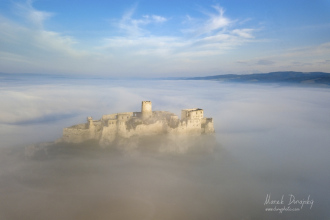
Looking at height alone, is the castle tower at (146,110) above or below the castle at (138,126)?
above

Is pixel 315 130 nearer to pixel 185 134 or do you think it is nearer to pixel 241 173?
pixel 241 173

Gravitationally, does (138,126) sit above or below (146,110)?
below

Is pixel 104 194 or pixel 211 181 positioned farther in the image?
pixel 211 181

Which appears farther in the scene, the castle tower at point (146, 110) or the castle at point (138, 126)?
the castle tower at point (146, 110)


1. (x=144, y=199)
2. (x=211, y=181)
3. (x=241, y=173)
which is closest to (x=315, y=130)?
(x=241, y=173)

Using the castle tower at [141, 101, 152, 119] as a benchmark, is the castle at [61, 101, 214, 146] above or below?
A: below

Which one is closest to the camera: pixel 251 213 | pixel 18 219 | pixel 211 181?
pixel 18 219

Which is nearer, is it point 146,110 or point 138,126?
point 138,126

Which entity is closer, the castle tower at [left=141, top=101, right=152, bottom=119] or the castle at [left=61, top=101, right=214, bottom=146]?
the castle at [left=61, top=101, right=214, bottom=146]
